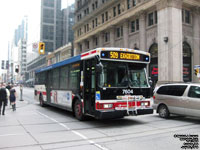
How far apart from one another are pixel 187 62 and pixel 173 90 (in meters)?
18.9

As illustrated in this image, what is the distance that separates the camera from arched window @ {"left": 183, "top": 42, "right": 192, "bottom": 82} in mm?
26777

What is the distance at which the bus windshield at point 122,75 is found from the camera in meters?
8.10

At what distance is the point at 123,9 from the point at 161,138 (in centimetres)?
2921

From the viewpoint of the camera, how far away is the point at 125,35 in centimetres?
3241

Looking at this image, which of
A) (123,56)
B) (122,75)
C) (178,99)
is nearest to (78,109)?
(122,75)

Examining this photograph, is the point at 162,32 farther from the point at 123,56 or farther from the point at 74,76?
the point at 123,56

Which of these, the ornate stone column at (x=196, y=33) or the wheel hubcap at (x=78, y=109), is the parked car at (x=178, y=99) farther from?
the ornate stone column at (x=196, y=33)

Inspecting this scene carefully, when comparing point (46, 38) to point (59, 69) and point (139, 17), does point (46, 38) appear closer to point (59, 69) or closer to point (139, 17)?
point (139, 17)

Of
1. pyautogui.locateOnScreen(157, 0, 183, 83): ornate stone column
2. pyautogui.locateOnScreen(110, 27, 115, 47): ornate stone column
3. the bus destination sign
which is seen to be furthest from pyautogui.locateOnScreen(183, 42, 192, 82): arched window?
the bus destination sign

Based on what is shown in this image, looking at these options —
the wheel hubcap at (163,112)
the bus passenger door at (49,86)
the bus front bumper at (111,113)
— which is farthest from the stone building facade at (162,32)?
the bus front bumper at (111,113)

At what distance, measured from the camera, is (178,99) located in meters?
9.74

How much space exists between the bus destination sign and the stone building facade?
1670 centimetres

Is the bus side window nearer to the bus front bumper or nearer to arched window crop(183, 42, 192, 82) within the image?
the bus front bumper

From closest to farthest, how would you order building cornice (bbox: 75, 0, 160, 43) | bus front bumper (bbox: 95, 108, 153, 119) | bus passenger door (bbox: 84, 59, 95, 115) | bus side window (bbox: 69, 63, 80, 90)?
bus front bumper (bbox: 95, 108, 153, 119), bus passenger door (bbox: 84, 59, 95, 115), bus side window (bbox: 69, 63, 80, 90), building cornice (bbox: 75, 0, 160, 43)
